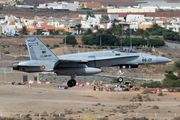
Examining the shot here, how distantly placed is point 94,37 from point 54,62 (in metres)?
110

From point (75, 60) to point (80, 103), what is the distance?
29.6 m

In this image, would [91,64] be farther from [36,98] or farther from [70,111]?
[36,98]

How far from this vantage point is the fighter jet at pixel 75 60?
124 feet

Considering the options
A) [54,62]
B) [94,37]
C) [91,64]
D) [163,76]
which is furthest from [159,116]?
[94,37]

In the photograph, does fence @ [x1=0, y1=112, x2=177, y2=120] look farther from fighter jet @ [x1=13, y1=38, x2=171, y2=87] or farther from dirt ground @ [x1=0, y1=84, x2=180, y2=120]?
fighter jet @ [x1=13, y1=38, x2=171, y2=87]

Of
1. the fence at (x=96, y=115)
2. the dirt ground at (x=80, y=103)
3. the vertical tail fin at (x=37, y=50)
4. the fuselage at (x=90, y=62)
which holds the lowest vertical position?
the dirt ground at (x=80, y=103)

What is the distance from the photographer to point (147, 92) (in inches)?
2970

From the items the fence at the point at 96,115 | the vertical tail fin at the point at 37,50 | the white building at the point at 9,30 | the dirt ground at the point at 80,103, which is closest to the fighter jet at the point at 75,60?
the vertical tail fin at the point at 37,50

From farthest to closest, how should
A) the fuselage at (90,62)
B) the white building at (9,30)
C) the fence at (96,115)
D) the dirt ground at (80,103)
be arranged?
the white building at (9,30) → the dirt ground at (80,103) → the fence at (96,115) → the fuselage at (90,62)

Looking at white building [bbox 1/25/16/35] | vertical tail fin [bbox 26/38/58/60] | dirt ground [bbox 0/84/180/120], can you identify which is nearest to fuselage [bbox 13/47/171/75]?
vertical tail fin [bbox 26/38/58/60]

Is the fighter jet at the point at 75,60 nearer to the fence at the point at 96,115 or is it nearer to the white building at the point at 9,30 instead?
the fence at the point at 96,115

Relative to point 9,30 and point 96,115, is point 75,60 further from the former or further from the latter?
point 9,30

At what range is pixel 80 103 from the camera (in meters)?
66.2

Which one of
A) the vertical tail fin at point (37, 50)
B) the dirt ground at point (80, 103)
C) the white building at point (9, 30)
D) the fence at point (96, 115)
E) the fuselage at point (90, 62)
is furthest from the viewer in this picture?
the white building at point (9, 30)
